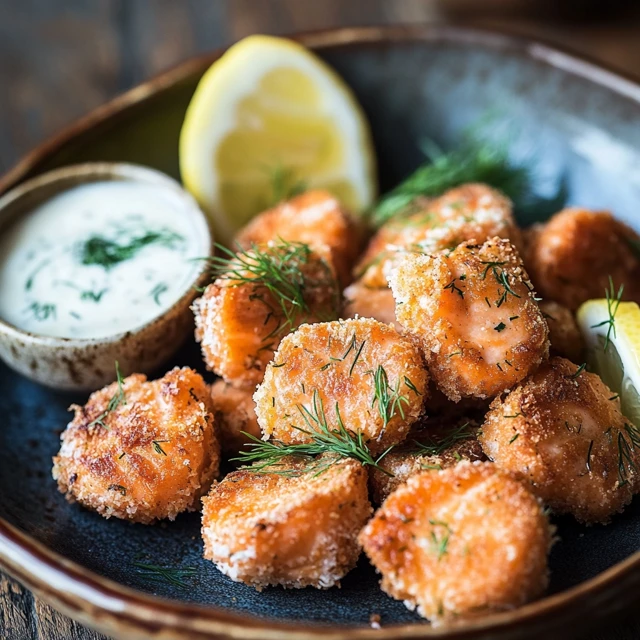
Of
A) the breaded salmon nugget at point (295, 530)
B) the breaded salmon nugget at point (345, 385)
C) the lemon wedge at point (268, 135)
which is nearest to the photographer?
the breaded salmon nugget at point (295, 530)

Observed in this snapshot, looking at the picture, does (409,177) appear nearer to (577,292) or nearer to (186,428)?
(577,292)

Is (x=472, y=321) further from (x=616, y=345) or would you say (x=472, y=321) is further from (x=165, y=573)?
(x=165, y=573)

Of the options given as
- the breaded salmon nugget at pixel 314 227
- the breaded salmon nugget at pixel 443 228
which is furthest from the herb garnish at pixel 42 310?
the breaded salmon nugget at pixel 443 228

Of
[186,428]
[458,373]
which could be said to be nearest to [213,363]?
[186,428]

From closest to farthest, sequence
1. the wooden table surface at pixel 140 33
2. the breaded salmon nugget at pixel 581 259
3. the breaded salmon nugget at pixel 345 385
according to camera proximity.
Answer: the breaded salmon nugget at pixel 345 385, the breaded salmon nugget at pixel 581 259, the wooden table surface at pixel 140 33

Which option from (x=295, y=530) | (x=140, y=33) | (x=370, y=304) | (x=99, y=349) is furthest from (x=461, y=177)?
(x=140, y=33)

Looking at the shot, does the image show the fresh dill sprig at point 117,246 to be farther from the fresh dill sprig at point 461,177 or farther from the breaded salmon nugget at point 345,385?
the breaded salmon nugget at point 345,385

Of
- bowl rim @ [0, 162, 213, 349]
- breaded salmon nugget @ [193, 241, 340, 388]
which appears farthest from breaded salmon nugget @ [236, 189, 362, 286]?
breaded salmon nugget @ [193, 241, 340, 388]
